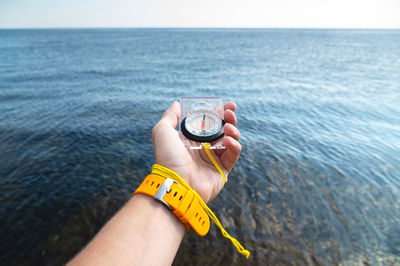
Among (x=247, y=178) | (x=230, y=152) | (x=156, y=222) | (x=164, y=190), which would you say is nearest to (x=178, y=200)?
(x=164, y=190)

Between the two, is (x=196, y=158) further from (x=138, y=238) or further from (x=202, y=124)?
(x=138, y=238)

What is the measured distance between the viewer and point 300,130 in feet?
37.7

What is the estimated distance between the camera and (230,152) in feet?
10.9

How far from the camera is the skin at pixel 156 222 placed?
77.1 inches

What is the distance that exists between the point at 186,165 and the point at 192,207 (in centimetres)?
80

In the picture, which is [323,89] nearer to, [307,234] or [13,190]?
[307,234]

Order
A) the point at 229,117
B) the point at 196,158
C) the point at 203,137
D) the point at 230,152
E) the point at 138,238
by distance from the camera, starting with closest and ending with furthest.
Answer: the point at 138,238, the point at 230,152, the point at 203,137, the point at 196,158, the point at 229,117

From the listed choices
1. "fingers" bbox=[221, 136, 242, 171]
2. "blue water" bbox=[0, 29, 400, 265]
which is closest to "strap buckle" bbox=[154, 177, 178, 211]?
"fingers" bbox=[221, 136, 242, 171]

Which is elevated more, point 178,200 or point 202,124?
point 202,124

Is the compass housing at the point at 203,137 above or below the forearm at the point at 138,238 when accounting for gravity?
above

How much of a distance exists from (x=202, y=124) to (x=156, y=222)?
6.70 ft

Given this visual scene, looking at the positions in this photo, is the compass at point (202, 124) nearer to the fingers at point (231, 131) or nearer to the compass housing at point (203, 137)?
the compass housing at point (203, 137)

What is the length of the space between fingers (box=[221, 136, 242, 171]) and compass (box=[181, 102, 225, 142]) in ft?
1.17

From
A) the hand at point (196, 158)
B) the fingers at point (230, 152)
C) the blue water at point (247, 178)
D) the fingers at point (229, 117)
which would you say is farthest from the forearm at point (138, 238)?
the blue water at point (247, 178)
